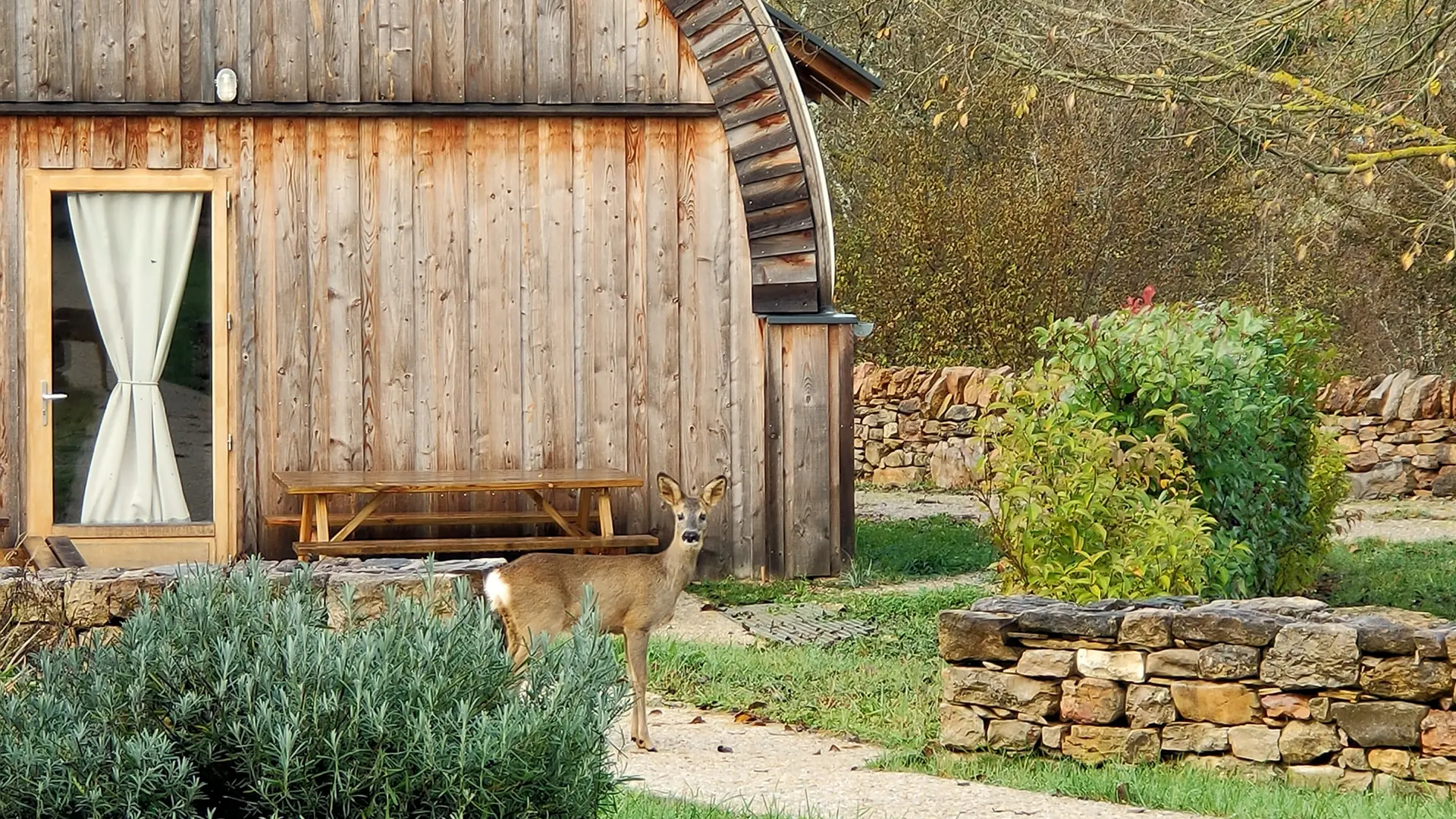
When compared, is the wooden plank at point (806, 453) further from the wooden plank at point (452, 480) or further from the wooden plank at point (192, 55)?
the wooden plank at point (192, 55)

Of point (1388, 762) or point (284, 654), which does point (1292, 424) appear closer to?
point (1388, 762)

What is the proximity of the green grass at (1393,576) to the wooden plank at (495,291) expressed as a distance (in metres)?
5.78

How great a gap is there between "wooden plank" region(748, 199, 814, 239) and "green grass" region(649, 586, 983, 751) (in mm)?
2912

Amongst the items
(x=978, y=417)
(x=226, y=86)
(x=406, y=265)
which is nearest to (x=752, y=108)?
(x=406, y=265)

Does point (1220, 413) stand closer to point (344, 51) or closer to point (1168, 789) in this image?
point (1168, 789)

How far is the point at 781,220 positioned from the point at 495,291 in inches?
81.2

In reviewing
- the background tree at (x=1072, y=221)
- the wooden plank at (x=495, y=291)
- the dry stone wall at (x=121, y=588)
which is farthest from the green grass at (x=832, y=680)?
the background tree at (x=1072, y=221)

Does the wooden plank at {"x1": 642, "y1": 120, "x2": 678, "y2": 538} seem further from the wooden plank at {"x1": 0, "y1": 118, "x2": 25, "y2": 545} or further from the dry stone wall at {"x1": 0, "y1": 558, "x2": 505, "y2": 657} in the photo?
the dry stone wall at {"x1": 0, "y1": 558, "x2": 505, "y2": 657}

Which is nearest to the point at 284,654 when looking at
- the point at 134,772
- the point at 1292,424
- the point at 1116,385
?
the point at 134,772

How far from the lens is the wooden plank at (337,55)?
12.1 metres

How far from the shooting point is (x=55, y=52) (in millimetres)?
11883

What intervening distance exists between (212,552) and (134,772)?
8.17 metres

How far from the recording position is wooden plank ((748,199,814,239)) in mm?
12234

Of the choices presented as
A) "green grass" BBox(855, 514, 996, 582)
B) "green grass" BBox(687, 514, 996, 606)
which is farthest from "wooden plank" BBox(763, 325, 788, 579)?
"green grass" BBox(855, 514, 996, 582)
